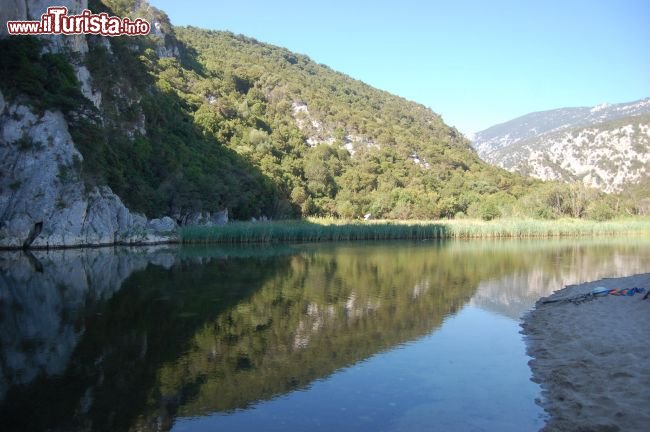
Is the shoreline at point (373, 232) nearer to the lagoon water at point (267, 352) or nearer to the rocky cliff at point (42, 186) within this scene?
the rocky cliff at point (42, 186)

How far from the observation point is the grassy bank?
141 feet

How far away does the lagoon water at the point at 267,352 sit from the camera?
23.1 ft

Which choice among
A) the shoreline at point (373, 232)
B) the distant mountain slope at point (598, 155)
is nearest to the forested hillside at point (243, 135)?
the shoreline at point (373, 232)

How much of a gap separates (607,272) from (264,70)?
311 feet

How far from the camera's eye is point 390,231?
47.4 meters

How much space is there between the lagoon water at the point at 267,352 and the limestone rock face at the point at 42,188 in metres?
13.9

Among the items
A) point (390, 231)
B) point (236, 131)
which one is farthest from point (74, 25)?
point (236, 131)

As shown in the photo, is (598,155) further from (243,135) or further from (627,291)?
(627,291)

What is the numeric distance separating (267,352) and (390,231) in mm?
38068

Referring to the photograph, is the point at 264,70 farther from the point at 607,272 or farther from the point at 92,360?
the point at 92,360

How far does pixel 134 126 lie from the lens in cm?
5053

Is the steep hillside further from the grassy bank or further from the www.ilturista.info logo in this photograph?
the grassy bank

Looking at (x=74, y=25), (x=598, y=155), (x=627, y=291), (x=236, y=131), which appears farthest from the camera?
(x=598, y=155)

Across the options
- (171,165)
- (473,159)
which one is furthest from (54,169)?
(473,159)
